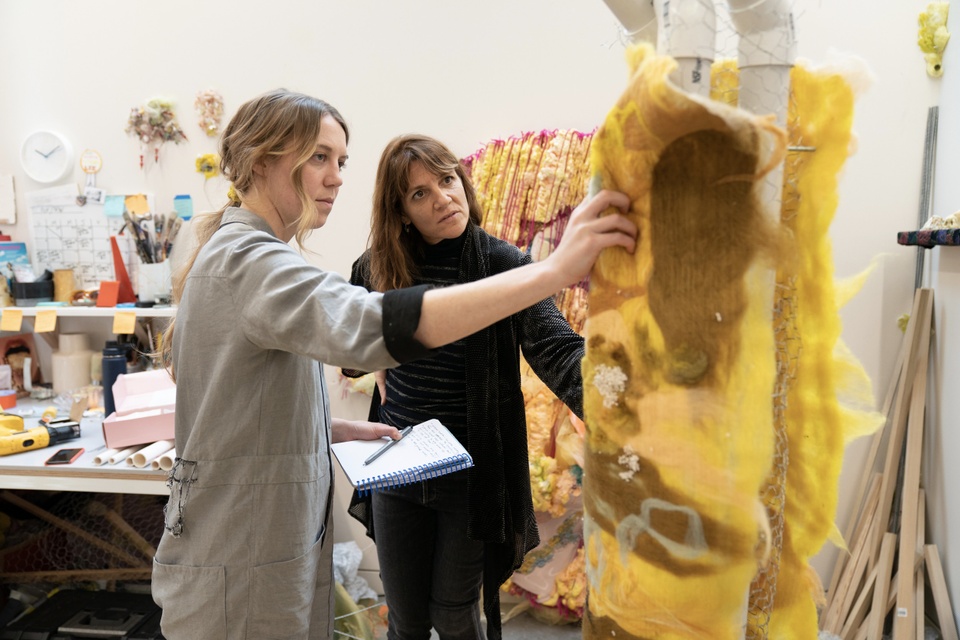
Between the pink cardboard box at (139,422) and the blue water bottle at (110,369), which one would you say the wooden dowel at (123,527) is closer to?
the blue water bottle at (110,369)

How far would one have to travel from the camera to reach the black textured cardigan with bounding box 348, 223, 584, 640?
1.25 m

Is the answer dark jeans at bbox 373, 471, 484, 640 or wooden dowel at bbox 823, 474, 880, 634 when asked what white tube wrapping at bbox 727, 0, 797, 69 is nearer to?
dark jeans at bbox 373, 471, 484, 640

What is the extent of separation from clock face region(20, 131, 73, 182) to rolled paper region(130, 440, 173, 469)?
1265mm

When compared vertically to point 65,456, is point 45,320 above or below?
above

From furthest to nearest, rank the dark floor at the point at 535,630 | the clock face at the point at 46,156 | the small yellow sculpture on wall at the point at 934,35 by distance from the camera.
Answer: the clock face at the point at 46,156 → the dark floor at the point at 535,630 → the small yellow sculpture on wall at the point at 934,35

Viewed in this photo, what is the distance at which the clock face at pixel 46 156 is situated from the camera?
2.40 m

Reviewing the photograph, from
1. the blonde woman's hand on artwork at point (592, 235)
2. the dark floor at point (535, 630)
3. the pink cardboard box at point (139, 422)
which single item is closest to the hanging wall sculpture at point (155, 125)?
the pink cardboard box at point (139, 422)

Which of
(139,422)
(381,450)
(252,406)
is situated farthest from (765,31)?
(139,422)

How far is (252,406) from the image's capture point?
3.02ft

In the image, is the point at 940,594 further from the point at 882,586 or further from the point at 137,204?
the point at 137,204

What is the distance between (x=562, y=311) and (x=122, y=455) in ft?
4.51

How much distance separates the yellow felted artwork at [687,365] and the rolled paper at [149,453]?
1542 millimetres

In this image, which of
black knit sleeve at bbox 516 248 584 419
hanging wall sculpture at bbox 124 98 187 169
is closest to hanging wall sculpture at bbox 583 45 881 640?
black knit sleeve at bbox 516 248 584 419

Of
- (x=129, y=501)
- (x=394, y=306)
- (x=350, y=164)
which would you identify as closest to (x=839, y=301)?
(x=394, y=306)
